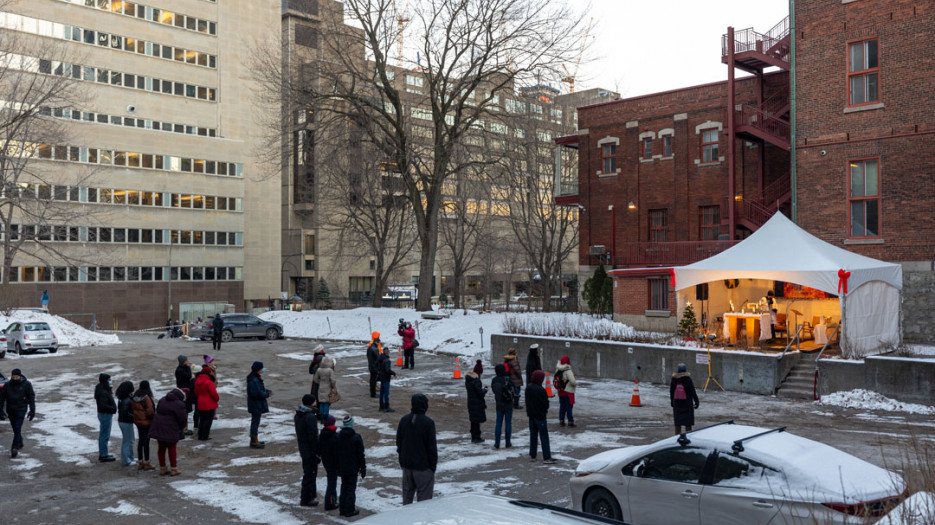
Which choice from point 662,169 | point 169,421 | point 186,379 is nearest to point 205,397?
point 186,379

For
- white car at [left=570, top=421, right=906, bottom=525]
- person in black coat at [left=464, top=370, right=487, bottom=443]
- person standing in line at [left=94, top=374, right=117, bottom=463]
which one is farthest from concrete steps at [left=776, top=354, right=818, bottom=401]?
person standing in line at [left=94, top=374, right=117, bottom=463]

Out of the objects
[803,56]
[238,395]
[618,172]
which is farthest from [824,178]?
[238,395]

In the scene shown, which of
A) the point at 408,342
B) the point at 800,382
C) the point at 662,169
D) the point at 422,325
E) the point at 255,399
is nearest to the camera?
the point at 255,399

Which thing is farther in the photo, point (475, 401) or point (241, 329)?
point (241, 329)

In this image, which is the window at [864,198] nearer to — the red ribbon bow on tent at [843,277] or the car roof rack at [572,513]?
the red ribbon bow on tent at [843,277]

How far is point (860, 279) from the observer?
70.3ft

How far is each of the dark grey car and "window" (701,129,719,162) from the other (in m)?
24.5

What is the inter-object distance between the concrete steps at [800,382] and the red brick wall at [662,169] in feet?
48.0

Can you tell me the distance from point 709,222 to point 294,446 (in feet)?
89.3

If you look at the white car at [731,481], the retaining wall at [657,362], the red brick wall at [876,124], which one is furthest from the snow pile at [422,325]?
the white car at [731,481]

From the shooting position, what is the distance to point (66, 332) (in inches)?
1529

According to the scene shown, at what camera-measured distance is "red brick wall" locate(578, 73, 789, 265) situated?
114 feet

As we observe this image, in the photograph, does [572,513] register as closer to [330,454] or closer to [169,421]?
[330,454]

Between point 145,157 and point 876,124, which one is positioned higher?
point 145,157
